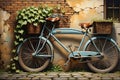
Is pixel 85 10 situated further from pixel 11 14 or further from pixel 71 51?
pixel 11 14

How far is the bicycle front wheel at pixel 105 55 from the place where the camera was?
7.62 metres

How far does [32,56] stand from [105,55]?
6.18 ft

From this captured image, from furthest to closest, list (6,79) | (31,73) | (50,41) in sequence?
(50,41) → (31,73) → (6,79)

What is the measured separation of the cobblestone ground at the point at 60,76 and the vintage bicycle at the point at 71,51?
317 mm

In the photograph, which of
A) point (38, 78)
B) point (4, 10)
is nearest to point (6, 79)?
point (38, 78)

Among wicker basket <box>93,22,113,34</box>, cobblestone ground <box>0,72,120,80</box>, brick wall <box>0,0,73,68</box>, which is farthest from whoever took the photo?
brick wall <box>0,0,73,68</box>

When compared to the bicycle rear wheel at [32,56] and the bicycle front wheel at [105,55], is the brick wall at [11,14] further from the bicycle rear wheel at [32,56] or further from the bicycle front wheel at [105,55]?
the bicycle front wheel at [105,55]

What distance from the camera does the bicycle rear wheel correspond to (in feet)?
25.0

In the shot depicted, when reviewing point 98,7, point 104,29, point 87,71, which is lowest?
point 87,71

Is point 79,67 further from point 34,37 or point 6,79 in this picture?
point 6,79

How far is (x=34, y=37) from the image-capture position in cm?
768

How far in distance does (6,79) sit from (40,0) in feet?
7.65

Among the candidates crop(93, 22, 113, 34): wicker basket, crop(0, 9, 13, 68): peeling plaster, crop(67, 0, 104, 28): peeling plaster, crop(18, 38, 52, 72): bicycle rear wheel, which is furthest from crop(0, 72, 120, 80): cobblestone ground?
crop(67, 0, 104, 28): peeling plaster

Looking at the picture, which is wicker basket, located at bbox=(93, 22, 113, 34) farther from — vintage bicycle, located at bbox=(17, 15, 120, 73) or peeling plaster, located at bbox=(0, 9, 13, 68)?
peeling plaster, located at bbox=(0, 9, 13, 68)
